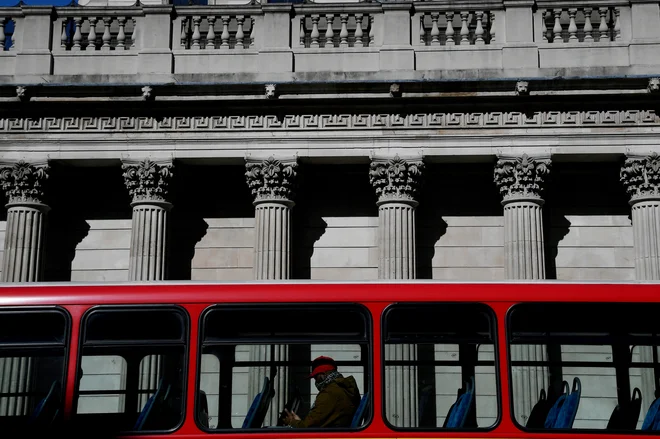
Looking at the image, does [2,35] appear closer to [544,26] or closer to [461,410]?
[544,26]

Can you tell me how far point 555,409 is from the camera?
9.20 meters

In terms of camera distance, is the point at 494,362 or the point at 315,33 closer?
the point at 494,362

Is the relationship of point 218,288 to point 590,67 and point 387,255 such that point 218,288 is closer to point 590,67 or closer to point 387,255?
point 387,255

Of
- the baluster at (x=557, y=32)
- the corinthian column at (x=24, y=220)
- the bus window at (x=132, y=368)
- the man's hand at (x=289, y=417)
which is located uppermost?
the baluster at (x=557, y=32)

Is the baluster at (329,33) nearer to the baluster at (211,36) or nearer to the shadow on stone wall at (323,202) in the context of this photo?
the baluster at (211,36)

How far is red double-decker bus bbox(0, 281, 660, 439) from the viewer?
9164mm

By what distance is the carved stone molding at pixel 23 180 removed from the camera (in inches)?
796

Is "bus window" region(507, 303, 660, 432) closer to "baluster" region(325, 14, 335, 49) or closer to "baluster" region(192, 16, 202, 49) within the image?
"baluster" region(325, 14, 335, 49)

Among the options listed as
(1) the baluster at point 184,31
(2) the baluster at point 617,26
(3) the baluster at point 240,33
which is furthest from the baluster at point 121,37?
(2) the baluster at point 617,26

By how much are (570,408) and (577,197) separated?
12898mm

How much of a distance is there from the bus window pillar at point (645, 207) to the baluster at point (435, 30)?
5.35 metres

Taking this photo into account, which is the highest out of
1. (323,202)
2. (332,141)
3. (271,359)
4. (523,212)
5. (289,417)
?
(332,141)

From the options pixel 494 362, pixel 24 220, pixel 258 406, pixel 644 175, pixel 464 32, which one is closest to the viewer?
pixel 258 406

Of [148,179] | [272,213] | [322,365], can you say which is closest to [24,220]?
[148,179]
